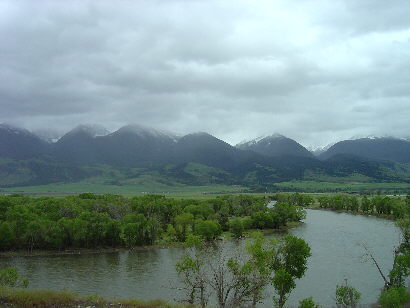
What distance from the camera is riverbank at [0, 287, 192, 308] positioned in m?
35.7

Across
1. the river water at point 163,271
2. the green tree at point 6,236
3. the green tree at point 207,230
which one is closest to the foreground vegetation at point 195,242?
the green tree at point 207,230

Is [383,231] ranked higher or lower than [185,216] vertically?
lower

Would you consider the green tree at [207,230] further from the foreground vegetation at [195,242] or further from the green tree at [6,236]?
the green tree at [6,236]

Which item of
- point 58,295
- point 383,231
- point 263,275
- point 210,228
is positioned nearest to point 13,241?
point 210,228

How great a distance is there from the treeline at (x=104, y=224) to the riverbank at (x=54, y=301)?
7042cm

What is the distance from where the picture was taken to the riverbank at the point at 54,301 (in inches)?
Answer: 1406

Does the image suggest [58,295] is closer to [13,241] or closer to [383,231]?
[13,241]

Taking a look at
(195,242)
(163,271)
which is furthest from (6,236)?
(195,242)

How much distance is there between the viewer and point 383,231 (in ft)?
430

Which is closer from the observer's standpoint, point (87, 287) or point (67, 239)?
point (87, 287)

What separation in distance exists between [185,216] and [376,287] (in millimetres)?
66350

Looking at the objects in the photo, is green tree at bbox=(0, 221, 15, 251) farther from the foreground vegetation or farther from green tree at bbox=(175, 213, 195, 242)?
green tree at bbox=(175, 213, 195, 242)

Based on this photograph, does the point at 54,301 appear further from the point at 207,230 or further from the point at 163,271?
the point at 207,230

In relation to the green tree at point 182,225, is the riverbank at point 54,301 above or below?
A: above
